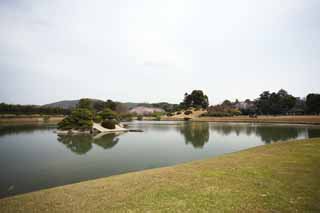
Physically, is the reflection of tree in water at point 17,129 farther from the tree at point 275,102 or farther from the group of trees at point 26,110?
the tree at point 275,102

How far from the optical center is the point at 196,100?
266ft

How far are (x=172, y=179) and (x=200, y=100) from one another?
77.6m

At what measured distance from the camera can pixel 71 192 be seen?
466 cm

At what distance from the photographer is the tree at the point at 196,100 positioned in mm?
80750

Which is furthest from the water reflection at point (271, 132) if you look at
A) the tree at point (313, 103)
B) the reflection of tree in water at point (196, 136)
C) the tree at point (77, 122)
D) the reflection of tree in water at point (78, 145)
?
the tree at point (313, 103)

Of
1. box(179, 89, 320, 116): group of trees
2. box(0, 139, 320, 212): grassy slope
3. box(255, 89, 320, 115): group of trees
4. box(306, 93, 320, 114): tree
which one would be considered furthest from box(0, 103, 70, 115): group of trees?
box(306, 93, 320, 114): tree

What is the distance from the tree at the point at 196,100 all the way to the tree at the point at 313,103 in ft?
125

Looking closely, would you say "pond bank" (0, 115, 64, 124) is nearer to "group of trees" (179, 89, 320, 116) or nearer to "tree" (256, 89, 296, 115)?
"group of trees" (179, 89, 320, 116)

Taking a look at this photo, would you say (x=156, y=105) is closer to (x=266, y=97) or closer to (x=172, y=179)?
(x=266, y=97)

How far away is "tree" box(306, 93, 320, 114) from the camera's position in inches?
1803

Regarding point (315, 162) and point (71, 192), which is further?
point (315, 162)

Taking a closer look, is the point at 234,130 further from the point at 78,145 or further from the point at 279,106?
the point at 279,106

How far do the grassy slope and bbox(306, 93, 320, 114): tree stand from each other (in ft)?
174

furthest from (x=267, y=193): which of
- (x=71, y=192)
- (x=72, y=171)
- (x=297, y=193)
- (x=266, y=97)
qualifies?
(x=266, y=97)
